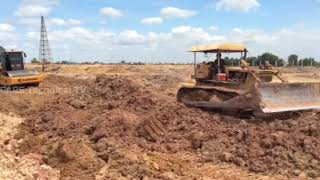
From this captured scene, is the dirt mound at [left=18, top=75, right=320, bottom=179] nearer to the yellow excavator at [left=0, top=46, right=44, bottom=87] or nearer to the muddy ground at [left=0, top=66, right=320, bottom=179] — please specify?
the muddy ground at [left=0, top=66, right=320, bottom=179]

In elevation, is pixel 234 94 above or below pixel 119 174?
above

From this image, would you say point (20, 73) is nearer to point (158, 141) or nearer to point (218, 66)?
point (218, 66)

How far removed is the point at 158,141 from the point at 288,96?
440 cm

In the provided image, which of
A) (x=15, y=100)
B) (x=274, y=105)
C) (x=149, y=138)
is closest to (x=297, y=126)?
(x=274, y=105)

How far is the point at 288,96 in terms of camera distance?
48.2ft

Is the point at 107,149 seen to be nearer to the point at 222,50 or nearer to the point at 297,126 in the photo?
the point at 297,126

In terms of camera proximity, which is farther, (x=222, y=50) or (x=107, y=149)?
(x=222, y=50)

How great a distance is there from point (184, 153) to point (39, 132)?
5.06 m

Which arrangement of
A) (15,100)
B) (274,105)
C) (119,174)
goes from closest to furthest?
(119,174) < (274,105) < (15,100)

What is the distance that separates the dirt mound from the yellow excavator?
8942 mm

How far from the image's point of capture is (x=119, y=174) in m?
10.4

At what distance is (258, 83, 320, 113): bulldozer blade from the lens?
46.2 feet

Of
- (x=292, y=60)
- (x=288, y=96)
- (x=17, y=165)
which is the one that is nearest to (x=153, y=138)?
(x=17, y=165)

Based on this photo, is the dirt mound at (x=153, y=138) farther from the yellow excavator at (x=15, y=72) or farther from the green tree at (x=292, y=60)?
the green tree at (x=292, y=60)
